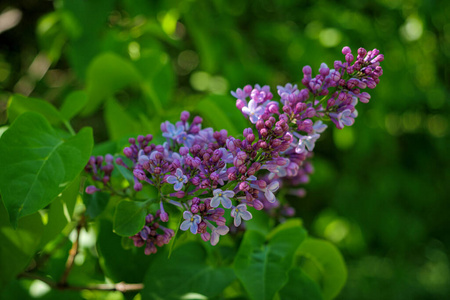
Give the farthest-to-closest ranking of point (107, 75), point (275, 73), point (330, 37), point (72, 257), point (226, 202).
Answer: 1. point (275, 73)
2. point (330, 37)
3. point (107, 75)
4. point (72, 257)
5. point (226, 202)

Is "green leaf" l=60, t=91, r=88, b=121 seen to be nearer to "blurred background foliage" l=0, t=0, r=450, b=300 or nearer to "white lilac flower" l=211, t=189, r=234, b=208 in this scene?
"blurred background foliage" l=0, t=0, r=450, b=300

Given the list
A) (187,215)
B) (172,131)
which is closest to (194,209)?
(187,215)

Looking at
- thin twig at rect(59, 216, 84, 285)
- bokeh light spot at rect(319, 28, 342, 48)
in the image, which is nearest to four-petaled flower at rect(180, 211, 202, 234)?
thin twig at rect(59, 216, 84, 285)

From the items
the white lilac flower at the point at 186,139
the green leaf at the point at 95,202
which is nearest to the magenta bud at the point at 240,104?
the white lilac flower at the point at 186,139

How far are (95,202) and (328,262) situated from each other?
613mm

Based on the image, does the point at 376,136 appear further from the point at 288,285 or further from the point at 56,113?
the point at 56,113

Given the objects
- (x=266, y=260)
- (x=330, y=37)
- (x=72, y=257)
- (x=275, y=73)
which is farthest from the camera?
(x=275, y=73)

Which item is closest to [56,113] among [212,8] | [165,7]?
[165,7]

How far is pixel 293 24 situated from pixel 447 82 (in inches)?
67.3

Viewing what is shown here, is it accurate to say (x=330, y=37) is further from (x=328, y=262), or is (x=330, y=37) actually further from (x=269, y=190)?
(x=269, y=190)

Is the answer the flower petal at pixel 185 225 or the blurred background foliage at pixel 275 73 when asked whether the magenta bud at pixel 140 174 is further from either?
the blurred background foliage at pixel 275 73

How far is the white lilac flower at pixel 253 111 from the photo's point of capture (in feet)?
2.66

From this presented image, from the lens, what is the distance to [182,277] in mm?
955

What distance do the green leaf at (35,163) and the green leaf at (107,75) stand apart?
0.55 metres
